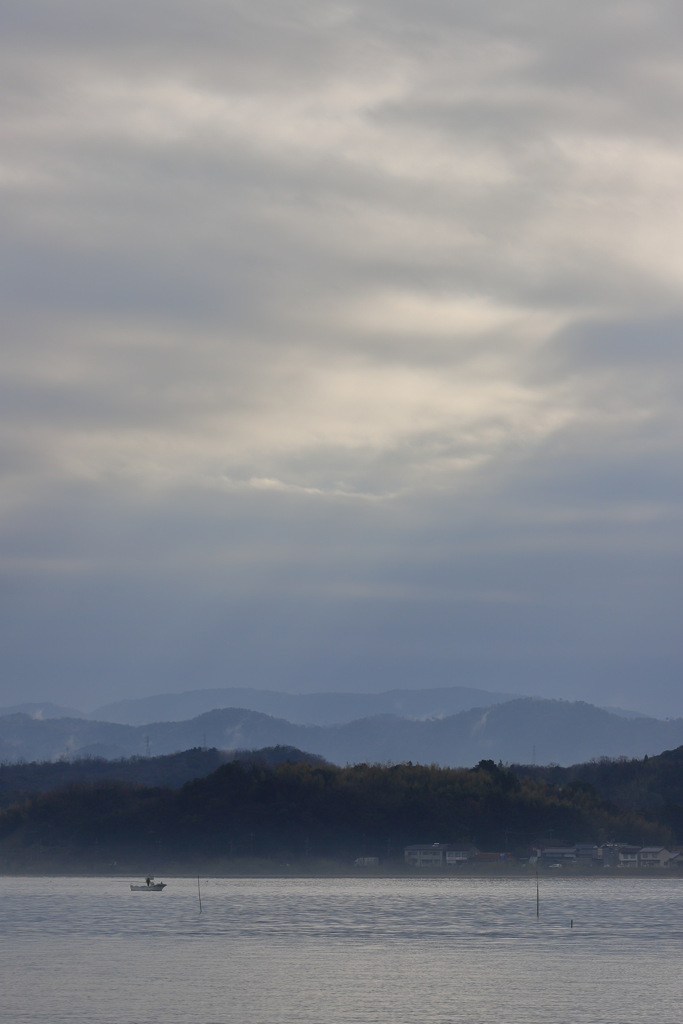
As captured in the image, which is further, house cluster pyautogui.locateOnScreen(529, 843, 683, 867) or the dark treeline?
the dark treeline

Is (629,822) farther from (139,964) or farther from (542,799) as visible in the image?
(139,964)

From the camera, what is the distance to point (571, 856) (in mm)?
188250

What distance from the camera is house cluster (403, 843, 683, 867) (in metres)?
186

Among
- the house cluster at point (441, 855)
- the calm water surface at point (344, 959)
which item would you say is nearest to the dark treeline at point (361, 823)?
the house cluster at point (441, 855)

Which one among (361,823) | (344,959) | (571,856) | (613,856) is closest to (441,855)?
(361,823)

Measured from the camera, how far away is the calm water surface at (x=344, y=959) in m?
63.0

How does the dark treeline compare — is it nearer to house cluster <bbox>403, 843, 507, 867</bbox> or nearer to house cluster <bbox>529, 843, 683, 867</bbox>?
house cluster <bbox>403, 843, 507, 867</bbox>

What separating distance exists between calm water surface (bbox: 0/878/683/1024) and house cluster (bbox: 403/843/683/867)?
125 feet

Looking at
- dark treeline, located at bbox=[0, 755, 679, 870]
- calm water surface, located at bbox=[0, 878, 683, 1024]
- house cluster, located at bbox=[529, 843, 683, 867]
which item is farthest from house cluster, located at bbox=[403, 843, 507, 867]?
calm water surface, located at bbox=[0, 878, 683, 1024]

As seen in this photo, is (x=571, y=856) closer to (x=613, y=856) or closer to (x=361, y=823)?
(x=613, y=856)

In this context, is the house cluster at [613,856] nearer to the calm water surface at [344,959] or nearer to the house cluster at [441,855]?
the house cluster at [441,855]

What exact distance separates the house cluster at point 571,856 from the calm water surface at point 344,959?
3801 centimetres

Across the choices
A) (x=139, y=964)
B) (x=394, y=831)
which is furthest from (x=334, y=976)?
(x=394, y=831)

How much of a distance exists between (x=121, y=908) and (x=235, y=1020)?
73.5 m
